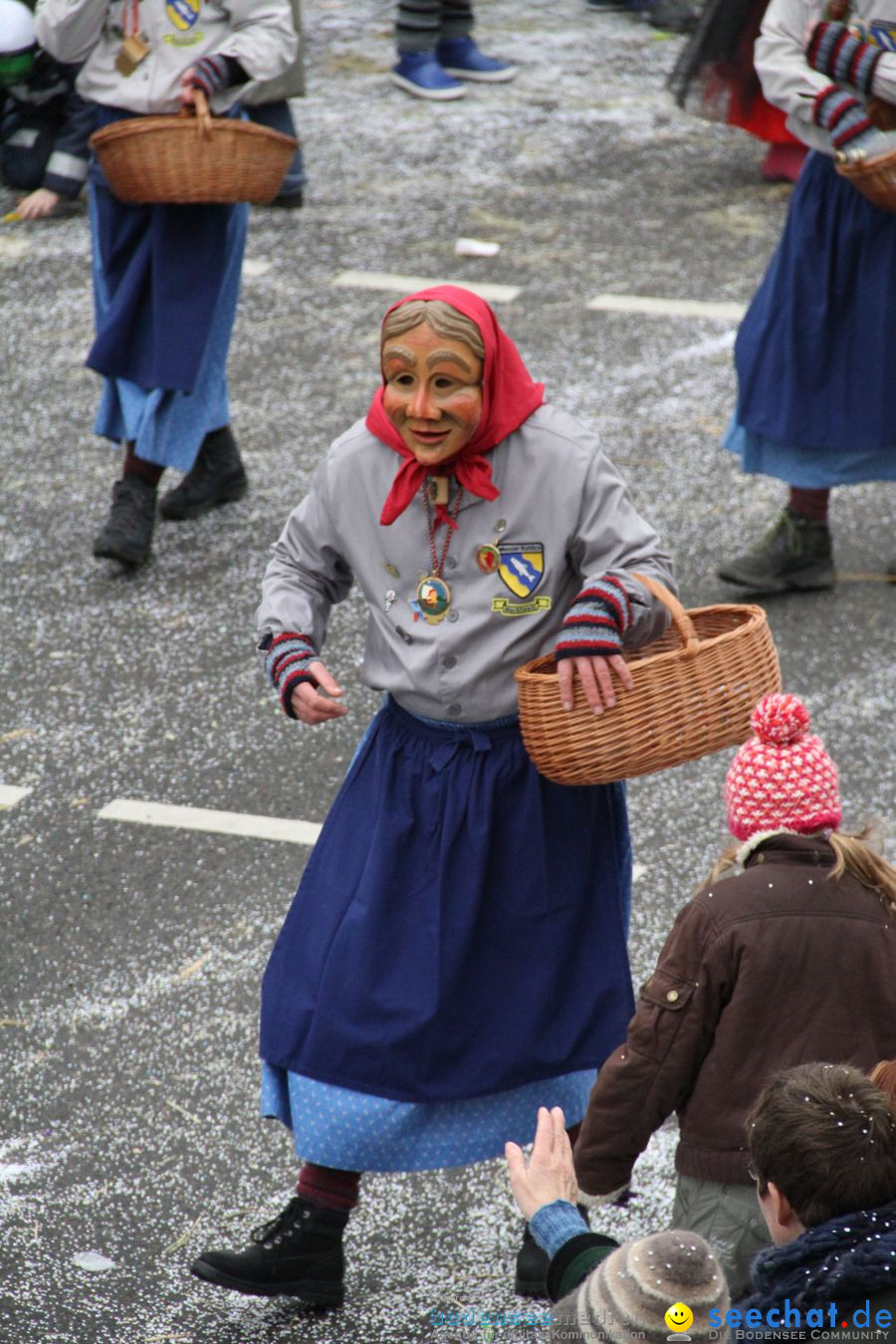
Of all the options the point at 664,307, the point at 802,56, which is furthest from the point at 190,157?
the point at 664,307

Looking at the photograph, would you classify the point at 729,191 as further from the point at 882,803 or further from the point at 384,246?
the point at 882,803

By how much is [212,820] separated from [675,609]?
77.5 inches

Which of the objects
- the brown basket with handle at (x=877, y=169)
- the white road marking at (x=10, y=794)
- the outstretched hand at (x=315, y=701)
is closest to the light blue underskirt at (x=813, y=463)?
the brown basket with handle at (x=877, y=169)

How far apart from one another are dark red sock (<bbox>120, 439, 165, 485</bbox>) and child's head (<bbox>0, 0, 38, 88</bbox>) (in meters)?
3.21

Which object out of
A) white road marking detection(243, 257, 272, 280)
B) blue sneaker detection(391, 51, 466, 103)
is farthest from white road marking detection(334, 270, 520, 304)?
blue sneaker detection(391, 51, 466, 103)

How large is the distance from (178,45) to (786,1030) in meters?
3.87

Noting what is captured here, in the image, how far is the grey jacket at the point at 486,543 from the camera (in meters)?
3.03

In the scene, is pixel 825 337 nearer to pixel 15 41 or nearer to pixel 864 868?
pixel 864 868

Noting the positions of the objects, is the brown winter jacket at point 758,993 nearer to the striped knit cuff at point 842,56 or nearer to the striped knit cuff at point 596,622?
the striped knit cuff at point 596,622

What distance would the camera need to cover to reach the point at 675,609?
116 inches

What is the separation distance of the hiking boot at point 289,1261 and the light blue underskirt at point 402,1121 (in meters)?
0.12

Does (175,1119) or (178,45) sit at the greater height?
(178,45)

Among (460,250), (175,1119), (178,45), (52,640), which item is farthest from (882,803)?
(460,250)

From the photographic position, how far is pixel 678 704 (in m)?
2.93
